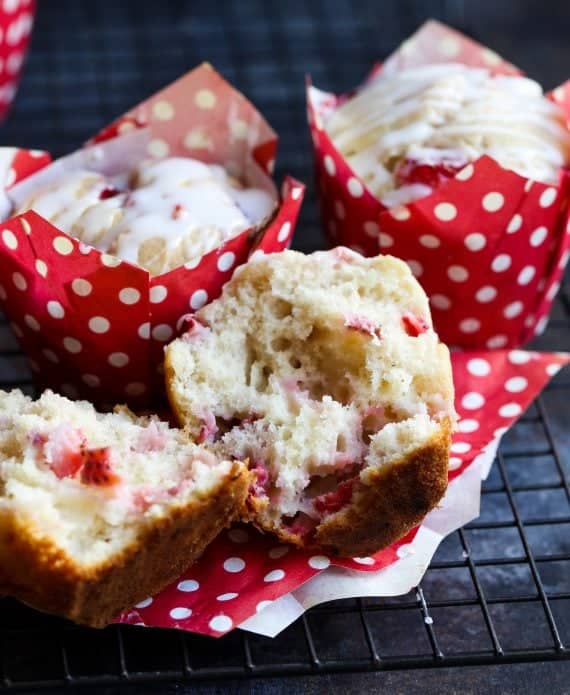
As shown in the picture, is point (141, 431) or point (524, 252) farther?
point (524, 252)

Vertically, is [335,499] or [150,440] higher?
[150,440]

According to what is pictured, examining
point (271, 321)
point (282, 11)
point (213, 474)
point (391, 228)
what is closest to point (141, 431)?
point (213, 474)

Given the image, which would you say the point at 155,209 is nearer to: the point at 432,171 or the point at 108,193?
the point at 108,193

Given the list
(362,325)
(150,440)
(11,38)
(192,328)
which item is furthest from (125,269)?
(11,38)

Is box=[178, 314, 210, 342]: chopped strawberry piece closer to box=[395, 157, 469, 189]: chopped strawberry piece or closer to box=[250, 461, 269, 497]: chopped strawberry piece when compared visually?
box=[250, 461, 269, 497]: chopped strawberry piece

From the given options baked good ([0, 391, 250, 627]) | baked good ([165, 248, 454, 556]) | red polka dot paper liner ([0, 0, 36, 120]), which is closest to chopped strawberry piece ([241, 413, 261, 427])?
baked good ([165, 248, 454, 556])

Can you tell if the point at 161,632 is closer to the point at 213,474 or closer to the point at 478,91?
the point at 213,474
